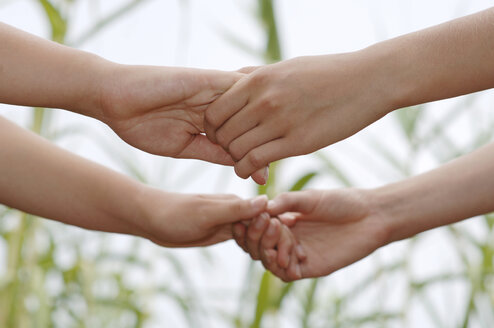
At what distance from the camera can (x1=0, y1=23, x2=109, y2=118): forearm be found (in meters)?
0.83

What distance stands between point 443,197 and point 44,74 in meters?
0.60

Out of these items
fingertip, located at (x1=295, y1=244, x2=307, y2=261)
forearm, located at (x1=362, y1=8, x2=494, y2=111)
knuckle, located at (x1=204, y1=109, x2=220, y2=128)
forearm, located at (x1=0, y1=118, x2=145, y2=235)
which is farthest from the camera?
fingertip, located at (x1=295, y1=244, x2=307, y2=261)

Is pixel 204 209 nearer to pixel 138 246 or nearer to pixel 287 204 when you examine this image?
pixel 287 204

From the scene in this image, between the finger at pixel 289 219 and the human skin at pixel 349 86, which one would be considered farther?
the finger at pixel 289 219

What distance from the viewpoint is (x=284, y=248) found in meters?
1.09

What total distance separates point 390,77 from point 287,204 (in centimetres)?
32

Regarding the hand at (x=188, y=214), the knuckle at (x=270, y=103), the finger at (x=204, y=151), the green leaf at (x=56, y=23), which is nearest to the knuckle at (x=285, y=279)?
the hand at (x=188, y=214)

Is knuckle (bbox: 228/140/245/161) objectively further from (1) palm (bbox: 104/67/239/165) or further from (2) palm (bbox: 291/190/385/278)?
(2) palm (bbox: 291/190/385/278)

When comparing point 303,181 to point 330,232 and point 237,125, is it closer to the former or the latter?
point 330,232

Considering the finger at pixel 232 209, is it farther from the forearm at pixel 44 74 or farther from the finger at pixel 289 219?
the forearm at pixel 44 74

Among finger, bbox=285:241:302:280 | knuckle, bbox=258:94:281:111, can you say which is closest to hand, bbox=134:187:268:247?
finger, bbox=285:241:302:280

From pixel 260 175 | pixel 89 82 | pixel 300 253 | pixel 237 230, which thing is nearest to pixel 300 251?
pixel 300 253

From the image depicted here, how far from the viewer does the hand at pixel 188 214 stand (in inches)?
40.3

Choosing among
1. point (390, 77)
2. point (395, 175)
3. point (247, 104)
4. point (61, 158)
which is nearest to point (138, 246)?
point (61, 158)
